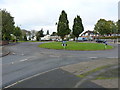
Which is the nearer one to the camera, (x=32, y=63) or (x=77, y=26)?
(x=32, y=63)

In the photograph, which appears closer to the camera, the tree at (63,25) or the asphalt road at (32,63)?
the asphalt road at (32,63)

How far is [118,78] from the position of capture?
26.7 ft

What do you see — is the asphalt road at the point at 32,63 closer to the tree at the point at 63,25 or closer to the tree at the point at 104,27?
the tree at the point at 63,25

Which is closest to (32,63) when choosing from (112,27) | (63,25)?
(63,25)

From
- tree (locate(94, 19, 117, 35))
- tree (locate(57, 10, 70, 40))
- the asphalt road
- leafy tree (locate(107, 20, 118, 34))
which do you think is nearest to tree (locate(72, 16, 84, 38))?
tree (locate(57, 10, 70, 40))

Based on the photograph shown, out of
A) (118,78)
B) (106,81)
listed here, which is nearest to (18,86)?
(106,81)

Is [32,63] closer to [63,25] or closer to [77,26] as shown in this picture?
[63,25]

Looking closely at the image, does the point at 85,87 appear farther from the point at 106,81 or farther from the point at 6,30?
the point at 6,30

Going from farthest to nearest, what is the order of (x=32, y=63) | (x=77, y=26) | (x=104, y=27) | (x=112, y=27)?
(x=112, y=27)
(x=104, y=27)
(x=77, y=26)
(x=32, y=63)

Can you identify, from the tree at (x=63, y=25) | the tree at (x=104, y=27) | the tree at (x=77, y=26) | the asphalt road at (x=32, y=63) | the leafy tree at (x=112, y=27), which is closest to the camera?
the asphalt road at (x=32, y=63)

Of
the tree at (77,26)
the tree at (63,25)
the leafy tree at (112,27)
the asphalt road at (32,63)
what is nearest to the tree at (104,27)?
the leafy tree at (112,27)

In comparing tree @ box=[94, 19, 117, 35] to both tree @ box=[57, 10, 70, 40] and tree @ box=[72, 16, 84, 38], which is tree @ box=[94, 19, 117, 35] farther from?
tree @ box=[57, 10, 70, 40]

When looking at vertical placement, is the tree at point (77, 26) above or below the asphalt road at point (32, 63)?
above

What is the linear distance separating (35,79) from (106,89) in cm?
408
